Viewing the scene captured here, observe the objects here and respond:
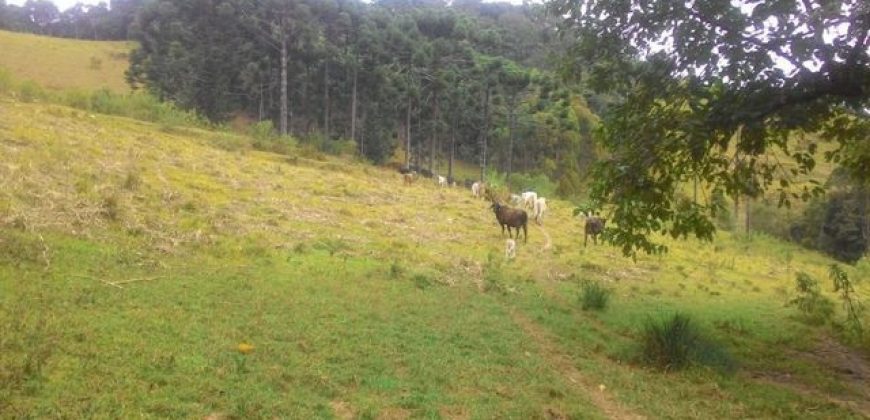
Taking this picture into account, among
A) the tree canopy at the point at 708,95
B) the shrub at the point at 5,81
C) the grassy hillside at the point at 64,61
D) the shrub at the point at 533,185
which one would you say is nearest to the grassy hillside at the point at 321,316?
the tree canopy at the point at 708,95

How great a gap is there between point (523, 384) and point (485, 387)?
625 millimetres

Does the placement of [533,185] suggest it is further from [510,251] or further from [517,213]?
[510,251]

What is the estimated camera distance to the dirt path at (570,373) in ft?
28.8

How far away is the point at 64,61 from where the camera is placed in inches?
2790

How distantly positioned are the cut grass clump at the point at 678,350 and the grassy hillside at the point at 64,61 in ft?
202

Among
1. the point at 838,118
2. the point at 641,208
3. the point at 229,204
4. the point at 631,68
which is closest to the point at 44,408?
the point at 641,208

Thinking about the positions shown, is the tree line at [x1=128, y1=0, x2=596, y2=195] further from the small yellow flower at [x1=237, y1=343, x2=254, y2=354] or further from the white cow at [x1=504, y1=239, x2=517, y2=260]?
the small yellow flower at [x1=237, y1=343, x2=254, y2=354]

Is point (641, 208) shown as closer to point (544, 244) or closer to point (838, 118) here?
point (838, 118)

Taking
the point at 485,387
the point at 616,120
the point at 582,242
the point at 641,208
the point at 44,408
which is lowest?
the point at 582,242

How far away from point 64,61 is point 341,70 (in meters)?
32.1

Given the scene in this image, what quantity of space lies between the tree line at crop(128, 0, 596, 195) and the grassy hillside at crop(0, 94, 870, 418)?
96.0 feet

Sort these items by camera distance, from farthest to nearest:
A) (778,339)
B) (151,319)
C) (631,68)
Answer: (778,339)
(631,68)
(151,319)

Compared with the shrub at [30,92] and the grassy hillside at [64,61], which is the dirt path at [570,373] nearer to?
the shrub at [30,92]

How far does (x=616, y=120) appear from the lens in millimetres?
11469
